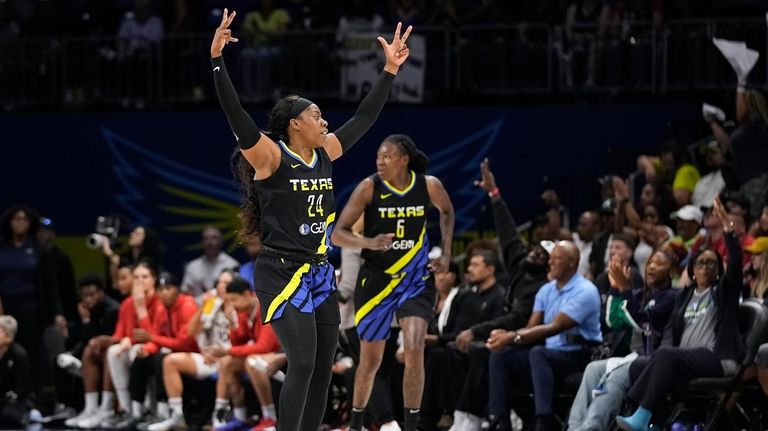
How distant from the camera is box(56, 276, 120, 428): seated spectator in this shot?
1395 centimetres

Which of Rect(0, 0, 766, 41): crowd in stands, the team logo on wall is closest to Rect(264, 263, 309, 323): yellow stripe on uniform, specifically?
Rect(0, 0, 766, 41): crowd in stands

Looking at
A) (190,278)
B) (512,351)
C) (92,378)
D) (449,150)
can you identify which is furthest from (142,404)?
(449,150)

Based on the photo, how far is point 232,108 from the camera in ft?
26.0

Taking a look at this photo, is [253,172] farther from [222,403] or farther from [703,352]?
[222,403]

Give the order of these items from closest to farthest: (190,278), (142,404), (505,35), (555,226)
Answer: (142,404) → (555,226) → (190,278) → (505,35)

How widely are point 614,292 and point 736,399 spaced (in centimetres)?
150

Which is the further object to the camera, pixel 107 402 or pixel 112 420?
pixel 107 402

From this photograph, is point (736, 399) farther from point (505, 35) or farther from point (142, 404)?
point (505, 35)

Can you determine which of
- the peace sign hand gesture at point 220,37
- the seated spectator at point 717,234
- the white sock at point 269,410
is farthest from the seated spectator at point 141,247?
the peace sign hand gesture at point 220,37

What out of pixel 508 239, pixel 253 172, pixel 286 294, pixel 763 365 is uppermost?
pixel 253 172

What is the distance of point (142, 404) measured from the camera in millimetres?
13703

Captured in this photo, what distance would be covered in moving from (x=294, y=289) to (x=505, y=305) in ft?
14.5

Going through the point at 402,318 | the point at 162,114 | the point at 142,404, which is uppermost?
the point at 162,114

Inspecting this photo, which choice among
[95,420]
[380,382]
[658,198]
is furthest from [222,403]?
[658,198]
